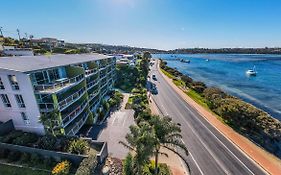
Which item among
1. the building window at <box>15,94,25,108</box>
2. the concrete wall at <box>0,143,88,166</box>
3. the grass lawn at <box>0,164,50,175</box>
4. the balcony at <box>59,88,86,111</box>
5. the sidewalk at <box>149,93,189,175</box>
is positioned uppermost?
the building window at <box>15,94,25,108</box>

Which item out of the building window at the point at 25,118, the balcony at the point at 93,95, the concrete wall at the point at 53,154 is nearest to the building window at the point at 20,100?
the building window at the point at 25,118

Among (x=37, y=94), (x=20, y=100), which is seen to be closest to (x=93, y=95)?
(x=20, y=100)

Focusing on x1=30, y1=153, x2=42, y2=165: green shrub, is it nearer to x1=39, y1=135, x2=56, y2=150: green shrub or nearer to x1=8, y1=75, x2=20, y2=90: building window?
x1=39, y1=135, x2=56, y2=150: green shrub

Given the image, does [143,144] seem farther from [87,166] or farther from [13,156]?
[13,156]

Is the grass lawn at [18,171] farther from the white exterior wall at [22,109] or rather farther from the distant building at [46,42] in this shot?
the distant building at [46,42]

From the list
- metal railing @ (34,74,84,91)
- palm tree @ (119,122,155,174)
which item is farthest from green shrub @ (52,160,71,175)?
metal railing @ (34,74,84,91)

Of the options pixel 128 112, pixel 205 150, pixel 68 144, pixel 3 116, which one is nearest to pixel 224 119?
pixel 205 150

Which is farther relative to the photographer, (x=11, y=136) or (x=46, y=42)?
(x=46, y=42)
